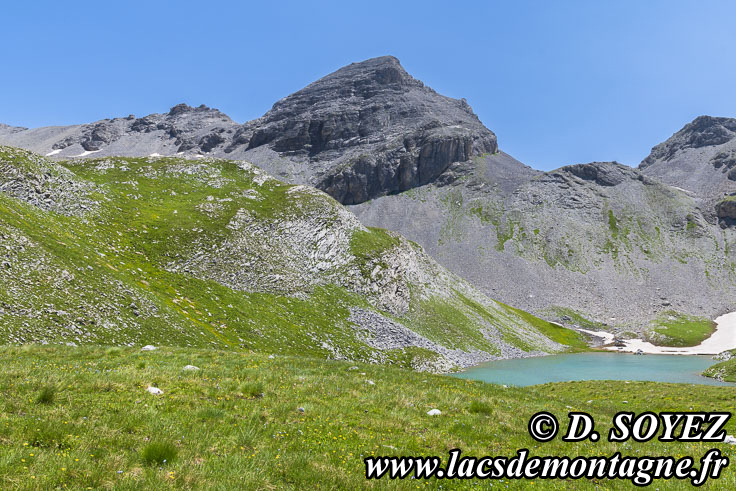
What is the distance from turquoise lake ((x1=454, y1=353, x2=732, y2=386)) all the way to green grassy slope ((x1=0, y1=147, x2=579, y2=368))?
8954mm

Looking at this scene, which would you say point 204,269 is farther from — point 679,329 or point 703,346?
point 679,329

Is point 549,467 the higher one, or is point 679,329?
point 549,467

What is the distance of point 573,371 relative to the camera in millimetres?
72688

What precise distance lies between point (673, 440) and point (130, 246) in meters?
64.0

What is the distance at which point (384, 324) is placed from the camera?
2719 inches

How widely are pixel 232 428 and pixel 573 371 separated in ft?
260

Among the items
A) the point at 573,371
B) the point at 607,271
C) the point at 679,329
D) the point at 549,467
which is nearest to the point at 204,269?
the point at 549,467

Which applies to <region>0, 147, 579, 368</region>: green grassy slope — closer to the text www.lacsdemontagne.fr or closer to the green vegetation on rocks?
the text www.lacsdemontagne.fr

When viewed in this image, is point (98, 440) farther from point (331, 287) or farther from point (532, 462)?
point (331, 287)

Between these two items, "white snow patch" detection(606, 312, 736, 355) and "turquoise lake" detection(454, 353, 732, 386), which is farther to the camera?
"white snow patch" detection(606, 312, 736, 355)

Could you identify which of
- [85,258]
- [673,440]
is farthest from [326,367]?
[85,258]

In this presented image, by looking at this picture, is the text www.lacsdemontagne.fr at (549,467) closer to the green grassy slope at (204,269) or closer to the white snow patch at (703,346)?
the green grassy slope at (204,269)

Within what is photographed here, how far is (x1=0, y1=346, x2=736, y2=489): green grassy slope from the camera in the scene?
723cm

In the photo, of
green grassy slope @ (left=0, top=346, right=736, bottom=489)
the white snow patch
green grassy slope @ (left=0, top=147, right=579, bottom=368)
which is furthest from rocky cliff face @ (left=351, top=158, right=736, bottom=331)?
green grassy slope @ (left=0, top=346, right=736, bottom=489)
